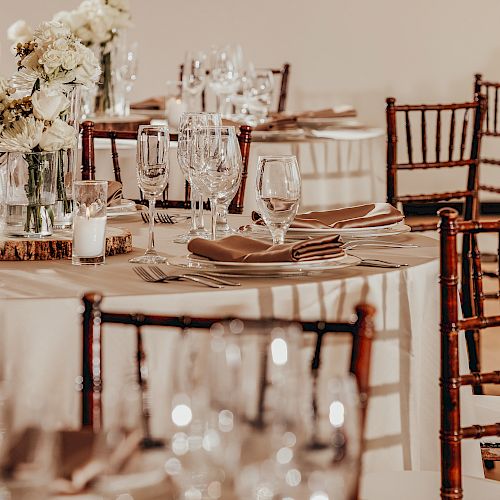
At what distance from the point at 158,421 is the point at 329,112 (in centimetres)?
359

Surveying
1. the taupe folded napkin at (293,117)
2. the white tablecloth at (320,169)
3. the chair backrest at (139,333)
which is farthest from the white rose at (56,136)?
the taupe folded napkin at (293,117)

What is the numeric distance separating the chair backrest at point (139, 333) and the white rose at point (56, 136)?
28.7 inches

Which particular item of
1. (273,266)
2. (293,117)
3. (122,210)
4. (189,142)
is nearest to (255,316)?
(273,266)

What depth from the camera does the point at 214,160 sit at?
2219 mm

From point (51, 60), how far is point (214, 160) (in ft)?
1.19

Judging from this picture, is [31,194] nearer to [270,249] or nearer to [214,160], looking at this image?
[214,160]

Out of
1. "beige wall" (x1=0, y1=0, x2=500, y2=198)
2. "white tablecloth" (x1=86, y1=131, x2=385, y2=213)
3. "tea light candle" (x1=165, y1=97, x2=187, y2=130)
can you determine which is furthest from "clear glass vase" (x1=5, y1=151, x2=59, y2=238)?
"beige wall" (x1=0, y1=0, x2=500, y2=198)

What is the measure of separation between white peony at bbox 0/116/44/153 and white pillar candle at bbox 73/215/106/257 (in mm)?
179

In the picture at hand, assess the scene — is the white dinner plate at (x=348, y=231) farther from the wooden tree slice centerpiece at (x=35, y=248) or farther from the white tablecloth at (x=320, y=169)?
the white tablecloth at (x=320, y=169)

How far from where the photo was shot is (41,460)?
106 cm

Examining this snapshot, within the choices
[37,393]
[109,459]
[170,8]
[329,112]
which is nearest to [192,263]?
[37,393]

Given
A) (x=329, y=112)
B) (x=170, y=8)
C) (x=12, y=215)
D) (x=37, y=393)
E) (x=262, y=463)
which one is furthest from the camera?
(x=170, y=8)

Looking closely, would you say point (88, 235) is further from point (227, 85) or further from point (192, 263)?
point (227, 85)

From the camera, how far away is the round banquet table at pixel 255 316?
1.77 meters
